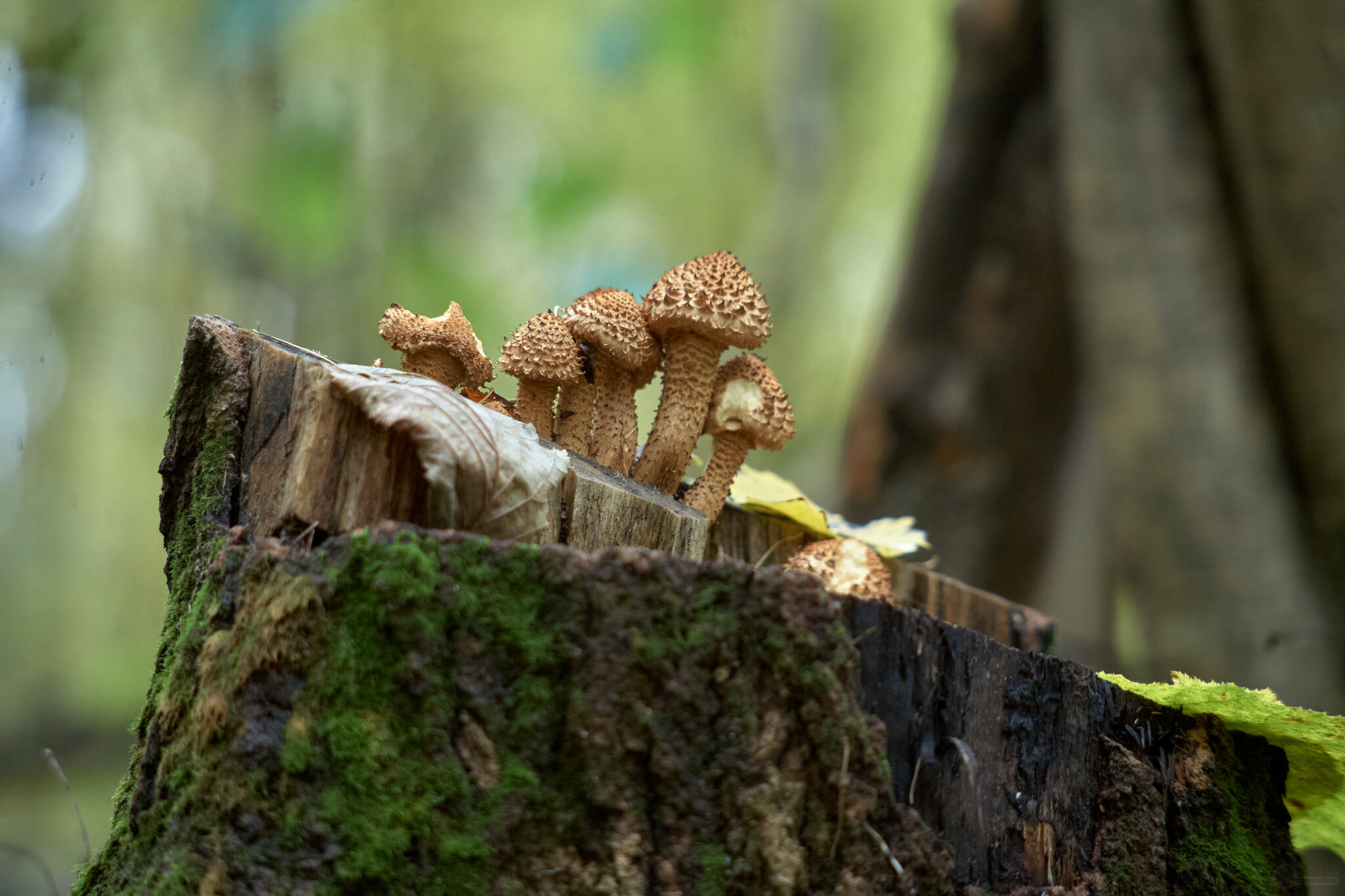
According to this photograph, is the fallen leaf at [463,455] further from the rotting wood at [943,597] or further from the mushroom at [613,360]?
the rotting wood at [943,597]

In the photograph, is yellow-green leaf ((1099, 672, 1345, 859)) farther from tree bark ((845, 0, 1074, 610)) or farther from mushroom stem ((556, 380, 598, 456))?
tree bark ((845, 0, 1074, 610))

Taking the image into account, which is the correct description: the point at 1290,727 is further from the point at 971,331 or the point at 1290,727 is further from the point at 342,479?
the point at 971,331

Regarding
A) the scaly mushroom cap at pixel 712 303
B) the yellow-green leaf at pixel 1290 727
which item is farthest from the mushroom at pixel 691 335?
the yellow-green leaf at pixel 1290 727

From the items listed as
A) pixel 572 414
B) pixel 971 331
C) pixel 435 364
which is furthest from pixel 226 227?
pixel 971 331

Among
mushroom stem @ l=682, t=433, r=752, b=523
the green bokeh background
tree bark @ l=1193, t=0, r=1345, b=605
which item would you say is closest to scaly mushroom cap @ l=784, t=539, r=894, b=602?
mushroom stem @ l=682, t=433, r=752, b=523

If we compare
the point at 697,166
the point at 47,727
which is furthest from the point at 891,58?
the point at 47,727

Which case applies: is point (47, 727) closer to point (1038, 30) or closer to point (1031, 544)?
point (1031, 544)
